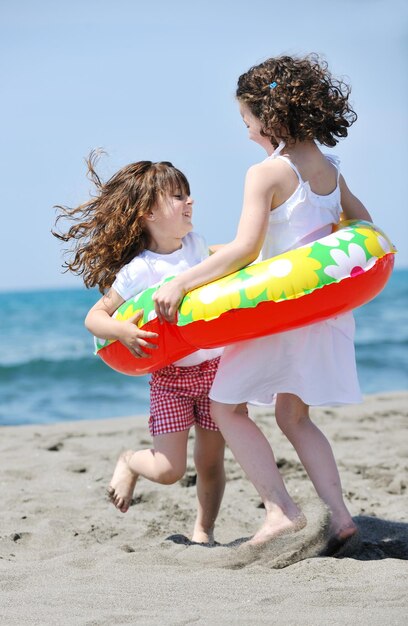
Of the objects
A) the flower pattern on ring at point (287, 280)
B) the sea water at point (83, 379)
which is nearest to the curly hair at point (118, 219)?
the flower pattern on ring at point (287, 280)

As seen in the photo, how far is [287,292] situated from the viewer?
11.1ft

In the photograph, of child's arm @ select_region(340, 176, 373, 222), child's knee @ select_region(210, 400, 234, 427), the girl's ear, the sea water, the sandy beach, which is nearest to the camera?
the sandy beach

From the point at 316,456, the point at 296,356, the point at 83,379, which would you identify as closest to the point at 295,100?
the point at 296,356

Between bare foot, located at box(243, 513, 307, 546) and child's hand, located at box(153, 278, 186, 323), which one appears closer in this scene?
bare foot, located at box(243, 513, 307, 546)

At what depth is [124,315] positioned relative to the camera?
3797mm

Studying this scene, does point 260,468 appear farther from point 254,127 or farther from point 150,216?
point 254,127

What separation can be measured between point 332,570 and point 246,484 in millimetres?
1985

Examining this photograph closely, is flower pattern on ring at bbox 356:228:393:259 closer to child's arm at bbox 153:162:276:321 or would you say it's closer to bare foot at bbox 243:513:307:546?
child's arm at bbox 153:162:276:321

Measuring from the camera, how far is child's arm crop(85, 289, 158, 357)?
3684mm

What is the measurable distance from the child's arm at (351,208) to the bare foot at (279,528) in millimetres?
1293

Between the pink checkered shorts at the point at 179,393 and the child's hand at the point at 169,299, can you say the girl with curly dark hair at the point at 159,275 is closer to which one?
the pink checkered shorts at the point at 179,393

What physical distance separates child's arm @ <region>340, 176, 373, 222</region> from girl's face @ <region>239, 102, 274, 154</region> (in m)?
0.38

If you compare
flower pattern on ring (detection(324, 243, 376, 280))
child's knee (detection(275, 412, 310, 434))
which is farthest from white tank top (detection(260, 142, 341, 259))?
child's knee (detection(275, 412, 310, 434))

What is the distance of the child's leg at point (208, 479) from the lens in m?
4.08
